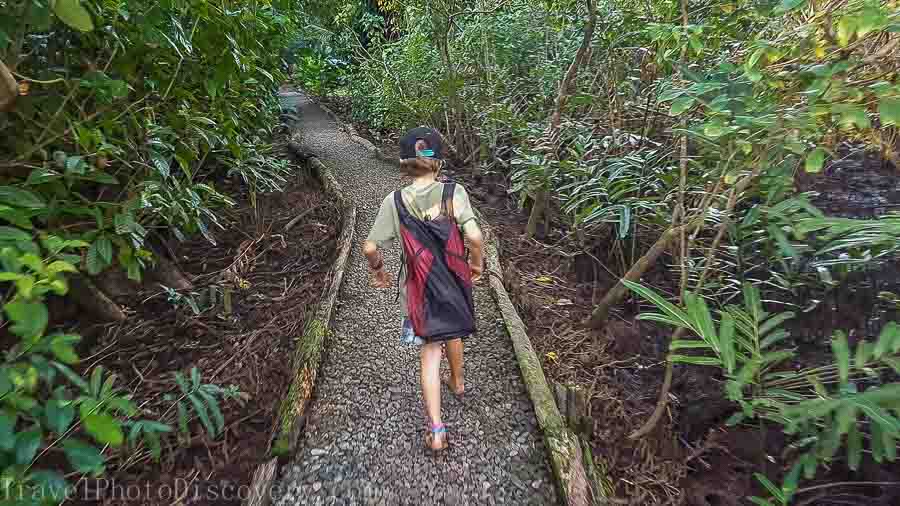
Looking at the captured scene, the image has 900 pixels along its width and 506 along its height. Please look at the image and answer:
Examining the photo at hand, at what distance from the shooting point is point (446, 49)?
Answer: 21.6 ft

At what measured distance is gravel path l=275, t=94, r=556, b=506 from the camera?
2.04 m

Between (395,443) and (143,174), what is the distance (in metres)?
2.37

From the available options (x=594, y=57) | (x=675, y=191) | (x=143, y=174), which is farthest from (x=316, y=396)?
(x=594, y=57)

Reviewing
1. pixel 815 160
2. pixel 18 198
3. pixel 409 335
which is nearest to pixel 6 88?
pixel 18 198

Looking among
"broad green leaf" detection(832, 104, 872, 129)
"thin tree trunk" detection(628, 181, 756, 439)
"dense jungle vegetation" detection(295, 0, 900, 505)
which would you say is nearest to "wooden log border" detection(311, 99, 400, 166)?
"dense jungle vegetation" detection(295, 0, 900, 505)

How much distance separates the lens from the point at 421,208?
79.8 inches

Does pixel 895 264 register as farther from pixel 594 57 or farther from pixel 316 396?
pixel 316 396

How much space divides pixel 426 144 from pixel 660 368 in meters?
2.46

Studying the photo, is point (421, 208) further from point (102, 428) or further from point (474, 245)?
point (102, 428)

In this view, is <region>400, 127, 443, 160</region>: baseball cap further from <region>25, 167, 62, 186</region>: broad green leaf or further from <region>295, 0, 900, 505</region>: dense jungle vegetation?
<region>25, 167, 62, 186</region>: broad green leaf

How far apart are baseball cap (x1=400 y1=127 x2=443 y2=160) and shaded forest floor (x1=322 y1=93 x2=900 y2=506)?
5.50 feet

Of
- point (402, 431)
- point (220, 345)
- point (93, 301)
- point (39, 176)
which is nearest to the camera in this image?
point (39, 176)

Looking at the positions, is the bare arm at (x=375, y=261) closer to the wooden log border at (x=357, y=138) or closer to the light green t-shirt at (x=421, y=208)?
the light green t-shirt at (x=421, y=208)

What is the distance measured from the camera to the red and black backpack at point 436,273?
201 cm
